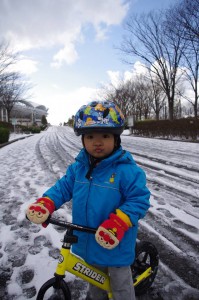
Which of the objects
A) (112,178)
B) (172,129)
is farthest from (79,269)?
(172,129)

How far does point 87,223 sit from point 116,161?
47 cm

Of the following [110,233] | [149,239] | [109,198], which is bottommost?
[149,239]

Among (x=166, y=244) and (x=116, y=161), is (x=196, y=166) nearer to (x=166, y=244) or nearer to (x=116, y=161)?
(x=166, y=244)

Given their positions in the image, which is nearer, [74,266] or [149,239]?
[74,266]

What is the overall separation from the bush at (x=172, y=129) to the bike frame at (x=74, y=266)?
605 inches

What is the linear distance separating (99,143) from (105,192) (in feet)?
1.08

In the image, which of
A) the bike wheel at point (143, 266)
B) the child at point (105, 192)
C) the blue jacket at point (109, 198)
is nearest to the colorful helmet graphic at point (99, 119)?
the child at point (105, 192)

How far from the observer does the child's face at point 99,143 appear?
169 cm

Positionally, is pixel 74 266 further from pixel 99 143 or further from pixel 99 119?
pixel 99 119

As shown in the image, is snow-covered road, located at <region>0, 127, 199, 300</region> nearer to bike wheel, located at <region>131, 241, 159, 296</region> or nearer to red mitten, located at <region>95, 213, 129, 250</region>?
bike wheel, located at <region>131, 241, 159, 296</region>

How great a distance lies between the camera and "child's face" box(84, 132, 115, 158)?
5.55 feet

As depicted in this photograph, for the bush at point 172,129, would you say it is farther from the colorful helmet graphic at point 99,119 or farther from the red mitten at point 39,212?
the red mitten at point 39,212

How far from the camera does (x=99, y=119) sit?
5.33 feet

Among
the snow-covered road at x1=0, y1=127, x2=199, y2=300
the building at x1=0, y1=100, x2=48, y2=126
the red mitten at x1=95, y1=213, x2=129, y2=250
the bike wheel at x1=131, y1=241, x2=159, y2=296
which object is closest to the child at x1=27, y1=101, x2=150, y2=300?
the red mitten at x1=95, y1=213, x2=129, y2=250
